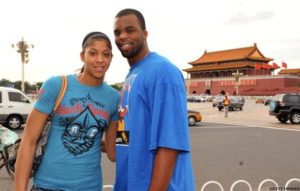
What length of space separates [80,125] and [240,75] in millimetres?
79385

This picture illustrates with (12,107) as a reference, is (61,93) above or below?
above

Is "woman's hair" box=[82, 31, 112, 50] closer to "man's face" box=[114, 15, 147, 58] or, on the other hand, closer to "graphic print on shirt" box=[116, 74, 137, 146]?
"man's face" box=[114, 15, 147, 58]

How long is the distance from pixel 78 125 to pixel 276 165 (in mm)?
7359

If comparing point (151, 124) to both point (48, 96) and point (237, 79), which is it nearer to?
point (48, 96)

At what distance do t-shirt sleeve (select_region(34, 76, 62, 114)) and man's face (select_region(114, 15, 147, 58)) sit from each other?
41 cm

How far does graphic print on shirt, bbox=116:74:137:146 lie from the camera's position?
2135 mm

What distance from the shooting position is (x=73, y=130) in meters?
2.27

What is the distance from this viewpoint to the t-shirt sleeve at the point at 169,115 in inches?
77.4

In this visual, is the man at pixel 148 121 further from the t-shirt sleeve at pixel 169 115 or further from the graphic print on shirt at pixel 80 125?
the graphic print on shirt at pixel 80 125

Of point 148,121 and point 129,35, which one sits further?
point 129,35

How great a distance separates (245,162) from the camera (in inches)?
360

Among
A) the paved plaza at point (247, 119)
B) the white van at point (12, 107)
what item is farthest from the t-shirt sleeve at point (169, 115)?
the paved plaza at point (247, 119)

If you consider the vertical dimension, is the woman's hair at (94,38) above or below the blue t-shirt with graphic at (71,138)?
Result: above

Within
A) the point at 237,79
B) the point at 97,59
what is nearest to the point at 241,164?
the point at 97,59
